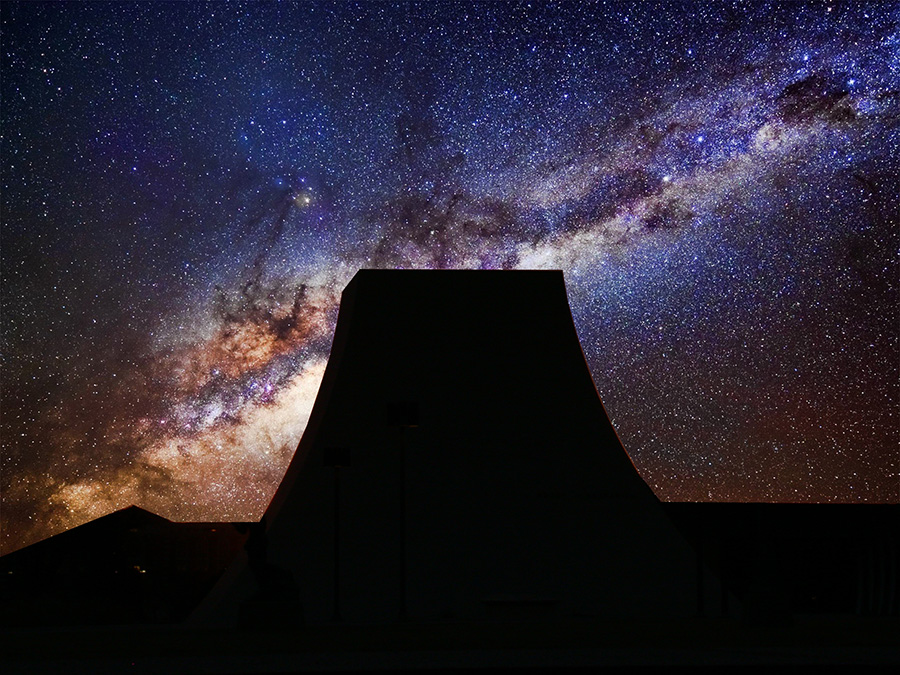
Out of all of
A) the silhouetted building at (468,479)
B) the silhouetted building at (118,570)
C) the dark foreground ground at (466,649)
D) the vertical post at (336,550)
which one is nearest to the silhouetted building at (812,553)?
the silhouetted building at (468,479)

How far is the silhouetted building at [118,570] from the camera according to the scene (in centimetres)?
2784

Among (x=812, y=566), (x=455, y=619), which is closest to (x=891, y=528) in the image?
(x=812, y=566)

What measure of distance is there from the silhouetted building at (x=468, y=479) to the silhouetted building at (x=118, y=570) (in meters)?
6.93

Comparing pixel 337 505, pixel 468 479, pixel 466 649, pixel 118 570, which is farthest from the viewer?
pixel 118 570

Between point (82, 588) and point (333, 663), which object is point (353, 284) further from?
point (333, 663)

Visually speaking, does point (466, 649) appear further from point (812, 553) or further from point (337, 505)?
point (812, 553)

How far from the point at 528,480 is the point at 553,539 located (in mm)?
1325

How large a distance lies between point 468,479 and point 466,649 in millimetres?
11325

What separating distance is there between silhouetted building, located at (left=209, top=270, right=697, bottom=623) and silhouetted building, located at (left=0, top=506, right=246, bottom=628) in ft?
22.7

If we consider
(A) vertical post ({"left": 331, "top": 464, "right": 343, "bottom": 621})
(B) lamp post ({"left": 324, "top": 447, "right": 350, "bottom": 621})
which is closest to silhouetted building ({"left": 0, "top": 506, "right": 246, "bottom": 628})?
(B) lamp post ({"left": 324, "top": 447, "right": 350, "bottom": 621})

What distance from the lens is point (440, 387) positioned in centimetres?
2292

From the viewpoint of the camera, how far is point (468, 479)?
73.2 ft

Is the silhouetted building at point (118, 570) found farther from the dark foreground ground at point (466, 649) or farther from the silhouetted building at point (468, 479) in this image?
the dark foreground ground at point (466, 649)

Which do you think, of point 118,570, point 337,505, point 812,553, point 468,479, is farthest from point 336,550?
point 118,570
